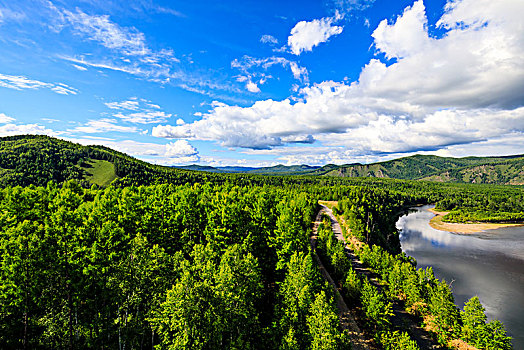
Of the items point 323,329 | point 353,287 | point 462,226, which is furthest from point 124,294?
point 462,226

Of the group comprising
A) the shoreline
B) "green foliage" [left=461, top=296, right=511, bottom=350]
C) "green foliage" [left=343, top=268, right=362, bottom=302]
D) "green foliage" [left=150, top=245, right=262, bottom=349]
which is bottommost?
the shoreline

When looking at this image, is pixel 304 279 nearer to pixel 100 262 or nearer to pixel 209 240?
pixel 209 240

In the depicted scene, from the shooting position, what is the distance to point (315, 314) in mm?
27047

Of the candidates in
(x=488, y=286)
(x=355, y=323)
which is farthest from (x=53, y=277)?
(x=488, y=286)

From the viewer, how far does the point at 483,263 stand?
282 feet

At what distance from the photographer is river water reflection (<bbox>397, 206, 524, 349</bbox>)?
55875 millimetres

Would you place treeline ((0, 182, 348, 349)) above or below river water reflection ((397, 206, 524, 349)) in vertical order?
above

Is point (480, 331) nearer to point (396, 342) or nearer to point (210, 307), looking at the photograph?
point (396, 342)

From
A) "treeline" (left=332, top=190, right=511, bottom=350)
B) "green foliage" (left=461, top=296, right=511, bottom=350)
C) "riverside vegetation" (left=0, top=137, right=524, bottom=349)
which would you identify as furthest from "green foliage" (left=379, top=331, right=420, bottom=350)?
"green foliage" (left=461, top=296, right=511, bottom=350)

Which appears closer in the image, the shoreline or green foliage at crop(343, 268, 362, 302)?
green foliage at crop(343, 268, 362, 302)

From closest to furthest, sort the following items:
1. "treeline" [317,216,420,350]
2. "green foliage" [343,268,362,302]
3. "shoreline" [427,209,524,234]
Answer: "treeline" [317,216,420,350] < "green foliage" [343,268,362,302] < "shoreline" [427,209,524,234]

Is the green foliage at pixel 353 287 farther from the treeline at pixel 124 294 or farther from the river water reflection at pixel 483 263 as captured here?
the river water reflection at pixel 483 263

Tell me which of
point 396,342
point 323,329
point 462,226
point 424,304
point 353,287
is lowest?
point 462,226

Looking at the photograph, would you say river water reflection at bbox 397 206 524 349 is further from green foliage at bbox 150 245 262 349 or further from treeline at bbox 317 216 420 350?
green foliage at bbox 150 245 262 349
